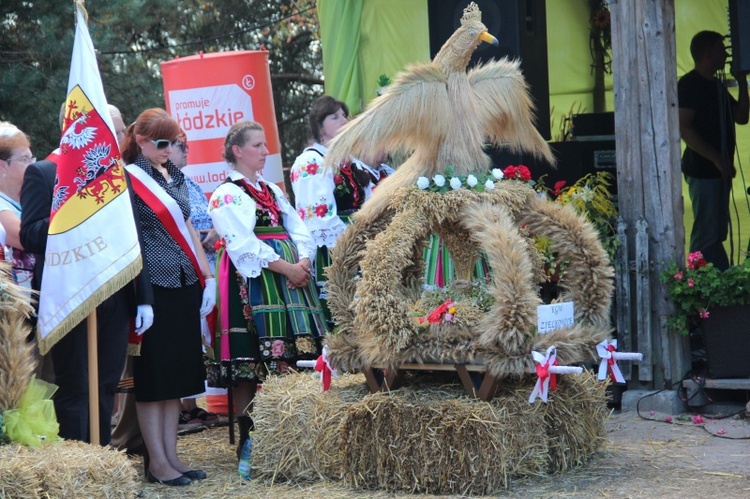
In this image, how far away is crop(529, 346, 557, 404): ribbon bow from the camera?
14.7 feet

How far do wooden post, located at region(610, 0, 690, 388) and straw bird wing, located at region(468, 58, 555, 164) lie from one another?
1.31m

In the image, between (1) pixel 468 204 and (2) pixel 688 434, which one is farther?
(2) pixel 688 434

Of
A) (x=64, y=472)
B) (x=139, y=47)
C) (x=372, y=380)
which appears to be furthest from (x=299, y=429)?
(x=139, y=47)

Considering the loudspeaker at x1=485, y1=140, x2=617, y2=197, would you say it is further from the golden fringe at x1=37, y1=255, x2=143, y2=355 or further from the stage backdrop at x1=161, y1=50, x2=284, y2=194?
the golden fringe at x1=37, y1=255, x2=143, y2=355

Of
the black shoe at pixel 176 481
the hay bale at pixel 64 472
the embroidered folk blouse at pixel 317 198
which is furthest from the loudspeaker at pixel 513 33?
the hay bale at pixel 64 472

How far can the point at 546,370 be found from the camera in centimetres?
447

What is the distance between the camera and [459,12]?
24.8ft

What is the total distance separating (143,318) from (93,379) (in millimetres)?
413

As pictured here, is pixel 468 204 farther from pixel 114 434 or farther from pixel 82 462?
pixel 114 434

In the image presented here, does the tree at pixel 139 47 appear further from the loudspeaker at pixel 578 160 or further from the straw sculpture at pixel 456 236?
the straw sculpture at pixel 456 236

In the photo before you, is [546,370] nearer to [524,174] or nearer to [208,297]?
[524,174]

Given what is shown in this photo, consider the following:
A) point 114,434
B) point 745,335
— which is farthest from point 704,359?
point 114,434

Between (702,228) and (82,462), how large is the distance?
17.3 ft

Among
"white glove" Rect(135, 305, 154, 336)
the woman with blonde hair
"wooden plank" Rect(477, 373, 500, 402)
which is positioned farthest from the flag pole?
"wooden plank" Rect(477, 373, 500, 402)
